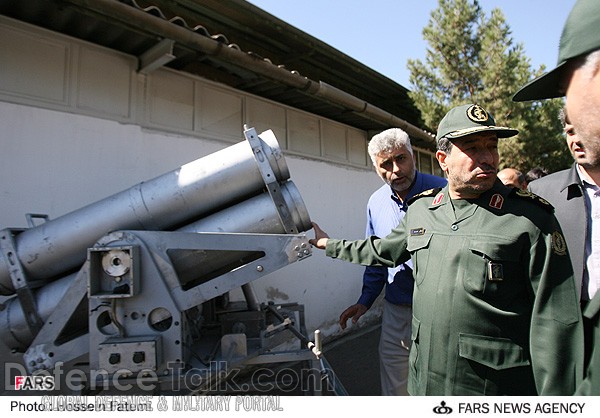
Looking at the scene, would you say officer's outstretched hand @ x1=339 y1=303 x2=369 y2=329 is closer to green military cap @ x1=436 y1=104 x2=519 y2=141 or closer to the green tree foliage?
green military cap @ x1=436 y1=104 x2=519 y2=141

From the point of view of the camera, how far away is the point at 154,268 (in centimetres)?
198

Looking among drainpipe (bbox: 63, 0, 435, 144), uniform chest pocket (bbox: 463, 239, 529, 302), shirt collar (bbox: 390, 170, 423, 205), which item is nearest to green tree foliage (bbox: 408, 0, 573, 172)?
drainpipe (bbox: 63, 0, 435, 144)

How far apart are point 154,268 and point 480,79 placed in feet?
22.3

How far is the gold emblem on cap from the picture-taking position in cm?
159

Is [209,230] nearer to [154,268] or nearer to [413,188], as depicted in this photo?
[154,268]

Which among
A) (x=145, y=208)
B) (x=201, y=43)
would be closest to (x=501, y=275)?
(x=145, y=208)

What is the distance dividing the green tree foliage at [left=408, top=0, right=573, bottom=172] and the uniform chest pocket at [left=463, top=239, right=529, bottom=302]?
5738 mm

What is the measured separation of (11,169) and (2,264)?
1.16 meters

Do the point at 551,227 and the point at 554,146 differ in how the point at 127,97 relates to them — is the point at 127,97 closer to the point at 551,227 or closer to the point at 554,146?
the point at 551,227

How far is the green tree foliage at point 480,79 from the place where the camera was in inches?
259

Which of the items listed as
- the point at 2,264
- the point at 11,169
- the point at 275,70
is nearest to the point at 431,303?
the point at 2,264

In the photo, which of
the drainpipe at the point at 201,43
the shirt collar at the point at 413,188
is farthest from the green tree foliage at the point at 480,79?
the shirt collar at the point at 413,188

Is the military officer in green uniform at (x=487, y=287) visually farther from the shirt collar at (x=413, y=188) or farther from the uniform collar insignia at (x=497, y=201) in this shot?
the shirt collar at (x=413, y=188)

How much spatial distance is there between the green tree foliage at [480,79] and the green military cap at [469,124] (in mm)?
5374
